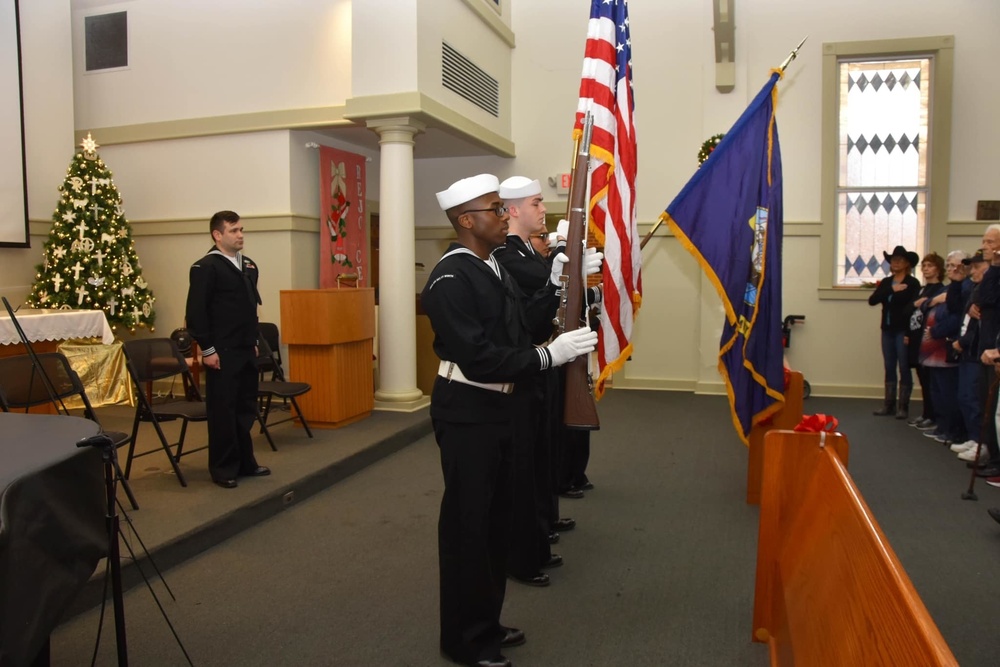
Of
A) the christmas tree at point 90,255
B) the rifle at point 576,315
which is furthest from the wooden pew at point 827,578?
the christmas tree at point 90,255

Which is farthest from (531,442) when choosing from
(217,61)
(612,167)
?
(217,61)

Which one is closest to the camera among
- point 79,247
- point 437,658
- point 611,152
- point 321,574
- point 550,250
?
point 437,658

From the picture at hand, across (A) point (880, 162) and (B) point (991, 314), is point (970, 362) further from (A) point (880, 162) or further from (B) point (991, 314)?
(A) point (880, 162)

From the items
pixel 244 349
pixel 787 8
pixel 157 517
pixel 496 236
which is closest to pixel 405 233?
pixel 244 349

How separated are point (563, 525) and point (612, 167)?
6.20 feet

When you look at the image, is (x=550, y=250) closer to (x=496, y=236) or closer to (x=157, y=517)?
(x=496, y=236)

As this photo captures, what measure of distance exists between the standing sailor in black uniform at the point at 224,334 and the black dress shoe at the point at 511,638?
228cm

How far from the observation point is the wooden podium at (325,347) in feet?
19.3

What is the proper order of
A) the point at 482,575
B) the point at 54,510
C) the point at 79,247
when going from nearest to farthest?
the point at 54,510 < the point at 482,575 < the point at 79,247

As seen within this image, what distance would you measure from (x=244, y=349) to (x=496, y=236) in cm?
249

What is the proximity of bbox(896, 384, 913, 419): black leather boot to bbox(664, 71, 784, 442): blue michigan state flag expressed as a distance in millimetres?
3414

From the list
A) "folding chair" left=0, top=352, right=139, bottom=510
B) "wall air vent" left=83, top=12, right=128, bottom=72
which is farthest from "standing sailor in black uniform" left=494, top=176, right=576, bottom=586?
"wall air vent" left=83, top=12, right=128, bottom=72

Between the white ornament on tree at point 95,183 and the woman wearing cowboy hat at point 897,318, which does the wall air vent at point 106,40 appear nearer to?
the white ornament on tree at point 95,183

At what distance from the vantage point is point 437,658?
106 inches
